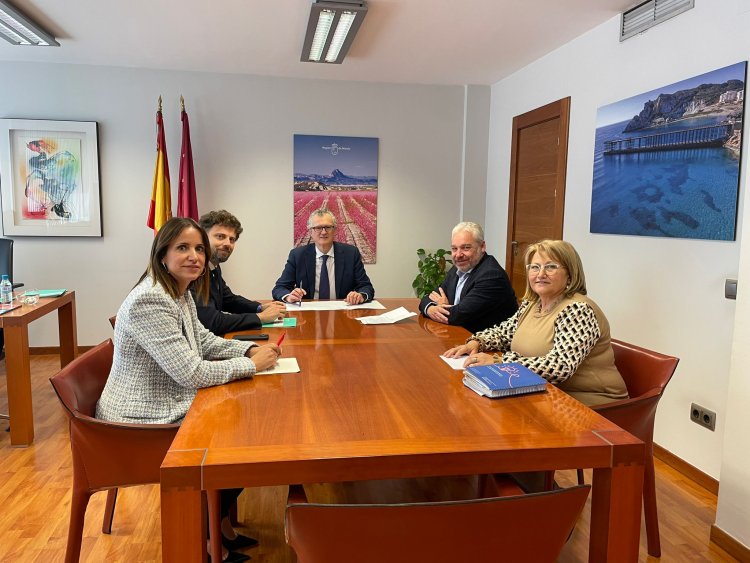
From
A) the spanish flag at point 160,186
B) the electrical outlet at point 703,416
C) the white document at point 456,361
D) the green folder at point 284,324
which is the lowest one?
the electrical outlet at point 703,416

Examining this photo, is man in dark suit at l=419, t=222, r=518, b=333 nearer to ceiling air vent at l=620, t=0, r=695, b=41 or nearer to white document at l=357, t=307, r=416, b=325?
white document at l=357, t=307, r=416, b=325

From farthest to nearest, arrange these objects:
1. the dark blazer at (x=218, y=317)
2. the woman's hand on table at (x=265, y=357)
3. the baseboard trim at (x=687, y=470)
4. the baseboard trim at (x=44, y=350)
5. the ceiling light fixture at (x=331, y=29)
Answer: the baseboard trim at (x=44, y=350), the ceiling light fixture at (x=331, y=29), the baseboard trim at (x=687, y=470), the dark blazer at (x=218, y=317), the woman's hand on table at (x=265, y=357)

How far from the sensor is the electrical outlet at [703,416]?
2766mm

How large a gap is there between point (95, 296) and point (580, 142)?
14.4ft

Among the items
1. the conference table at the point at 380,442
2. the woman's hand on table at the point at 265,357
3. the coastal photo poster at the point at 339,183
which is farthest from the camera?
the coastal photo poster at the point at 339,183

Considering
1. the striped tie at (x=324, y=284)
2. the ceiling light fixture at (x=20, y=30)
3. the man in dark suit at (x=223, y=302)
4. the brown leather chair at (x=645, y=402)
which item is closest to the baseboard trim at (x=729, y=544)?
the brown leather chair at (x=645, y=402)

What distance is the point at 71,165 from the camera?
4875 millimetres

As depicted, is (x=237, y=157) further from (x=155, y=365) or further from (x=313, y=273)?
(x=155, y=365)

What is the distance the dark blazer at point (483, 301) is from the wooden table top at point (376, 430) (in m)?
0.92

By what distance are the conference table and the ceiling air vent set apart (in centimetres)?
242

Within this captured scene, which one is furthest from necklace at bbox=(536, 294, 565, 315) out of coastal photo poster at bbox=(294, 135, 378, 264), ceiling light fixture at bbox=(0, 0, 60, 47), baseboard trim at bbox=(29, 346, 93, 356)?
baseboard trim at bbox=(29, 346, 93, 356)

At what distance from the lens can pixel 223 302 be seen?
3.09m

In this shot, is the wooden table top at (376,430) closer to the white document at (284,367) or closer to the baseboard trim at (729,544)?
the white document at (284,367)

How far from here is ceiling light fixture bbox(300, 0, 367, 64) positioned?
127 inches
